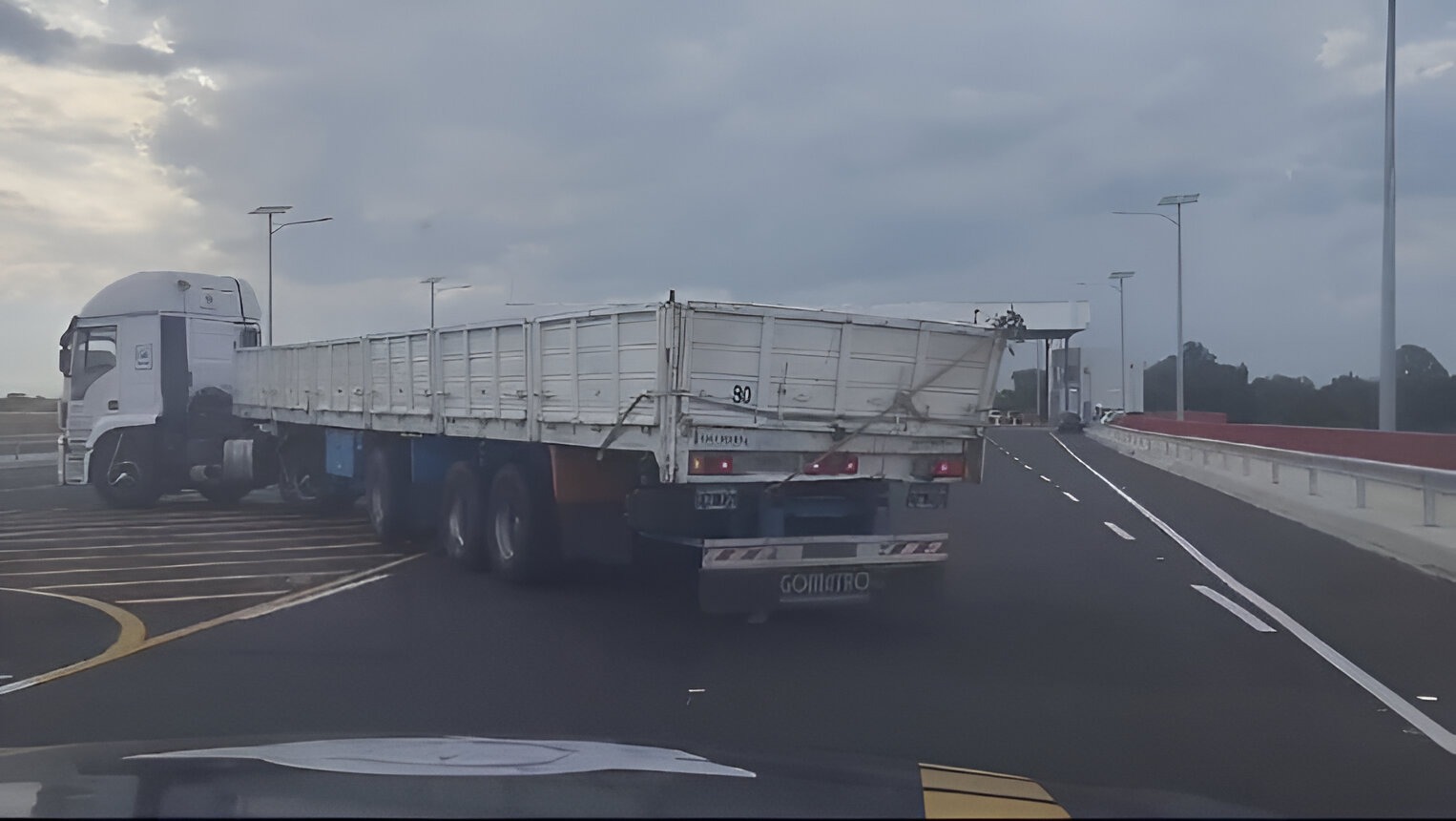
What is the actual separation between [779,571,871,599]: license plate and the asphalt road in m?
0.41

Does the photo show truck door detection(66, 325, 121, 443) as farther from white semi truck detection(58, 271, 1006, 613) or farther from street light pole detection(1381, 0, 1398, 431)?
street light pole detection(1381, 0, 1398, 431)

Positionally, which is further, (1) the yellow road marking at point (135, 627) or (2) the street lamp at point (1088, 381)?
(2) the street lamp at point (1088, 381)

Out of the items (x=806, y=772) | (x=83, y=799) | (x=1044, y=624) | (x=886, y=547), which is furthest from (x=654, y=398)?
(x=83, y=799)

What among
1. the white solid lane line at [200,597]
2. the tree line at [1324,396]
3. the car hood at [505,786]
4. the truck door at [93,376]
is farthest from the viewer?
the tree line at [1324,396]

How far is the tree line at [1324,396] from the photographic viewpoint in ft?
83.8

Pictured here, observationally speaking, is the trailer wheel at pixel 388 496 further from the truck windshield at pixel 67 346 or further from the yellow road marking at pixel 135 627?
the truck windshield at pixel 67 346

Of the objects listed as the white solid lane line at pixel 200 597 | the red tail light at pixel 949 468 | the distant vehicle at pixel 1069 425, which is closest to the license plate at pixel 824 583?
the red tail light at pixel 949 468

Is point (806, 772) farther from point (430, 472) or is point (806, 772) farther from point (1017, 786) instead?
point (430, 472)

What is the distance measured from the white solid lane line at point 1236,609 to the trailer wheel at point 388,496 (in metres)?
8.99

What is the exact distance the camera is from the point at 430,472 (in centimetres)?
1502

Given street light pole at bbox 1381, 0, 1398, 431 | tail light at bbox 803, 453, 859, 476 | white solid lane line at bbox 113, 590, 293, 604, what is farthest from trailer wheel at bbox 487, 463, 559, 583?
street light pole at bbox 1381, 0, 1398, 431

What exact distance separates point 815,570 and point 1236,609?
12.8ft

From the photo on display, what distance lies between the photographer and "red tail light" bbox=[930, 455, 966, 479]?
10211 millimetres

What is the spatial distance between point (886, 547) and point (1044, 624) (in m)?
1.50
